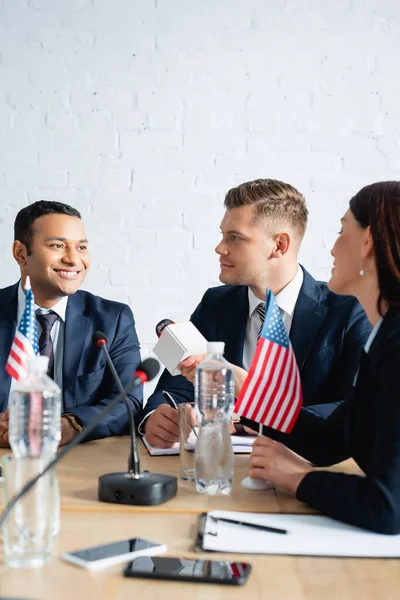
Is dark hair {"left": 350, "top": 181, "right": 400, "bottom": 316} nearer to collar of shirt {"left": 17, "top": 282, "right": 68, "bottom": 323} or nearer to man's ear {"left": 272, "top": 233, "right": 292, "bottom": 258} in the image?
man's ear {"left": 272, "top": 233, "right": 292, "bottom": 258}

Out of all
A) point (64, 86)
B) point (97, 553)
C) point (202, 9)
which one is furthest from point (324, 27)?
point (97, 553)

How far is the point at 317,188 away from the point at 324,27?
0.71 m

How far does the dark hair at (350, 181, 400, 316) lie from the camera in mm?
1445

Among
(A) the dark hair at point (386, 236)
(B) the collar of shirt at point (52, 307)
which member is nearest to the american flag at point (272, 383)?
(A) the dark hair at point (386, 236)

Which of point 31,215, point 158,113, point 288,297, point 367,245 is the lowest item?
point 288,297

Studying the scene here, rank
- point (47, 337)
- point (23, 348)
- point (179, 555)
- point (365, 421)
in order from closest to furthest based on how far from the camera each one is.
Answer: point (179, 555)
point (365, 421)
point (23, 348)
point (47, 337)

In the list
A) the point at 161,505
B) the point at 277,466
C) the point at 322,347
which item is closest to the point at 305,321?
the point at 322,347

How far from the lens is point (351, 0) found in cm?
329

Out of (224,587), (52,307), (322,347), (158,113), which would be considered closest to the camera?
(224,587)

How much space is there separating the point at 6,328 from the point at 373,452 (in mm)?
1499

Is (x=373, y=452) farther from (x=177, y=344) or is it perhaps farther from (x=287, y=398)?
(x=177, y=344)

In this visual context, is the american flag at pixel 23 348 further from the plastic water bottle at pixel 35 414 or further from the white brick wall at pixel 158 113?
the white brick wall at pixel 158 113

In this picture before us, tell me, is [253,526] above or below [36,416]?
below

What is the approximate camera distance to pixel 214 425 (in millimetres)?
1517
